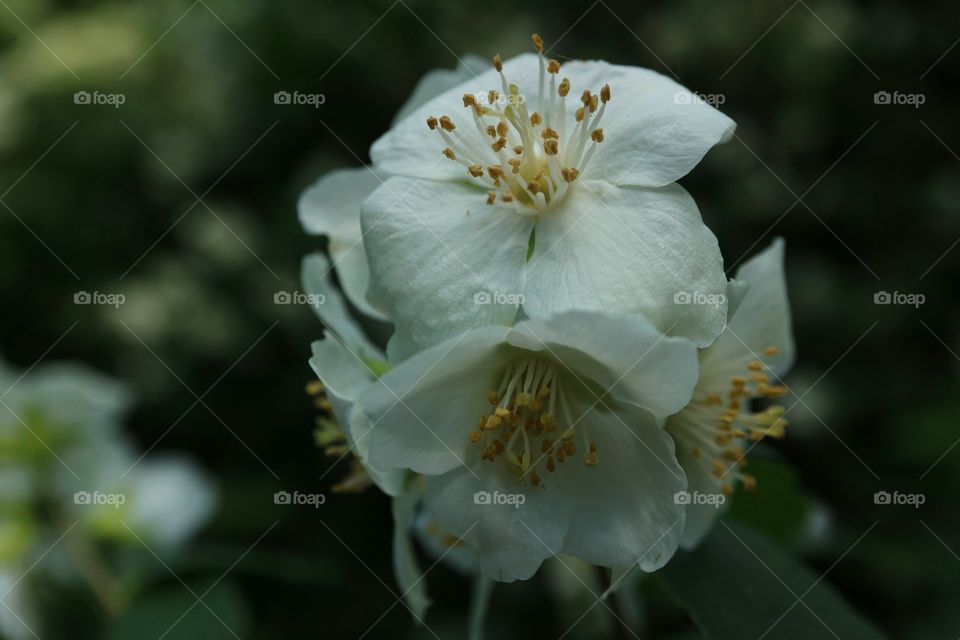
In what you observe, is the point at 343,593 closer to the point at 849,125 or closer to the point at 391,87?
the point at 391,87

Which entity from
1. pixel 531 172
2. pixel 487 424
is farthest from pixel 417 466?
pixel 531 172

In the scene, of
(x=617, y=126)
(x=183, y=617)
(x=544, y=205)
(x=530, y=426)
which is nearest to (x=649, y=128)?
(x=617, y=126)

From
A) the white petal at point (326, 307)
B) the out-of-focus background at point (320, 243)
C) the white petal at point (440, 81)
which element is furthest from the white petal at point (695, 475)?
the out-of-focus background at point (320, 243)

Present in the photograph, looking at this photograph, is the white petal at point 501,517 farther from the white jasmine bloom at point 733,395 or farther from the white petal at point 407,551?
the white jasmine bloom at point 733,395

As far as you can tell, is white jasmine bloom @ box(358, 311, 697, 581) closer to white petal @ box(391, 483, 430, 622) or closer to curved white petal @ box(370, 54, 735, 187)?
white petal @ box(391, 483, 430, 622)

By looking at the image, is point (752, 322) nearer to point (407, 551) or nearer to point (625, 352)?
point (625, 352)

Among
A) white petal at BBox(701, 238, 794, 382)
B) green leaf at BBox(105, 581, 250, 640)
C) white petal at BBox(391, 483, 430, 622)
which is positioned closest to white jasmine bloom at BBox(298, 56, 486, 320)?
white petal at BBox(391, 483, 430, 622)
